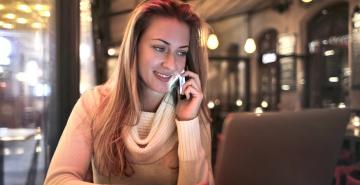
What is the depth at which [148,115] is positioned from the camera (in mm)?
1109

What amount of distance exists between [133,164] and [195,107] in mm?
237

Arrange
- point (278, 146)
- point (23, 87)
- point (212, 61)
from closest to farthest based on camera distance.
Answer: point (278, 146)
point (23, 87)
point (212, 61)

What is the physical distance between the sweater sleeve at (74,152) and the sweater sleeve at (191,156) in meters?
0.25

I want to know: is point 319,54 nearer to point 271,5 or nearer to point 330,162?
point 271,5

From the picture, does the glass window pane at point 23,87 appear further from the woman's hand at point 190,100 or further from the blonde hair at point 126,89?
the woman's hand at point 190,100

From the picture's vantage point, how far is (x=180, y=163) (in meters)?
1.05

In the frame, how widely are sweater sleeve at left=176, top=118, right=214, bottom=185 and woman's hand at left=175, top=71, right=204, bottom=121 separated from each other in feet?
0.07

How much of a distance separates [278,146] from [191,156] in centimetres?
36

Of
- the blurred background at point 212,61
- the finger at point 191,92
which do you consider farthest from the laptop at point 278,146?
the finger at point 191,92

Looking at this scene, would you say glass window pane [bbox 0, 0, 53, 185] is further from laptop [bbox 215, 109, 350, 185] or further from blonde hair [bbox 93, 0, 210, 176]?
laptop [bbox 215, 109, 350, 185]

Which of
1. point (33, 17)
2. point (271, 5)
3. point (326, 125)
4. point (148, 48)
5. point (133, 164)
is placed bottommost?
point (133, 164)

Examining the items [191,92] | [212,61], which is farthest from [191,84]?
[212,61]

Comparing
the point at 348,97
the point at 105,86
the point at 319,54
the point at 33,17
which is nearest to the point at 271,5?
the point at 319,54

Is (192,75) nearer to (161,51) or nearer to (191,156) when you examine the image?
(161,51)
